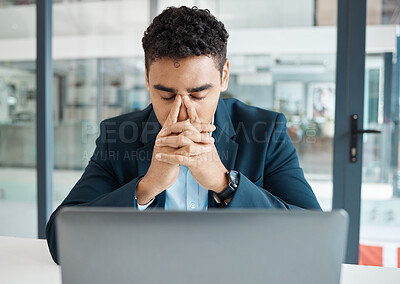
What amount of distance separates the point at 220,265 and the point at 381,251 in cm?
229

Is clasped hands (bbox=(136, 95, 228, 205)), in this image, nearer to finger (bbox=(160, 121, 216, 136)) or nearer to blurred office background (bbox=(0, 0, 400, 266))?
finger (bbox=(160, 121, 216, 136))

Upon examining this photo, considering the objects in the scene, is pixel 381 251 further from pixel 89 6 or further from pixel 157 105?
pixel 89 6

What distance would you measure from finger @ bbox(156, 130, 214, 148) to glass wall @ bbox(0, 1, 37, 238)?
6.99 ft

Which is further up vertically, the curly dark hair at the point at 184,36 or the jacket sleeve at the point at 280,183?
the curly dark hair at the point at 184,36

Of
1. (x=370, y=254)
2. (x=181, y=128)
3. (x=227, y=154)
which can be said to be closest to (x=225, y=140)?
(x=227, y=154)

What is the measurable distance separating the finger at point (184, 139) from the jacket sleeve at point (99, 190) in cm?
17

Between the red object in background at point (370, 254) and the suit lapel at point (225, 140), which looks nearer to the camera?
the suit lapel at point (225, 140)

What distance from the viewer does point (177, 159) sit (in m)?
1.11

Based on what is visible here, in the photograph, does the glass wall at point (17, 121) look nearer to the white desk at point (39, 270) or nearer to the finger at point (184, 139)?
the white desk at point (39, 270)

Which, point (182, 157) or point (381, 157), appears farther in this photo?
point (381, 157)

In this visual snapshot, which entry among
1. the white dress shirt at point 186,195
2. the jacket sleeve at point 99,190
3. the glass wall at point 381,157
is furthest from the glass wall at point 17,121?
the glass wall at point 381,157

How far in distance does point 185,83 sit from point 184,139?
0.20m

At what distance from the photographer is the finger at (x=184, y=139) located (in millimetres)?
1114

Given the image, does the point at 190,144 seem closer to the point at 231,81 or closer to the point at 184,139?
the point at 184,139
